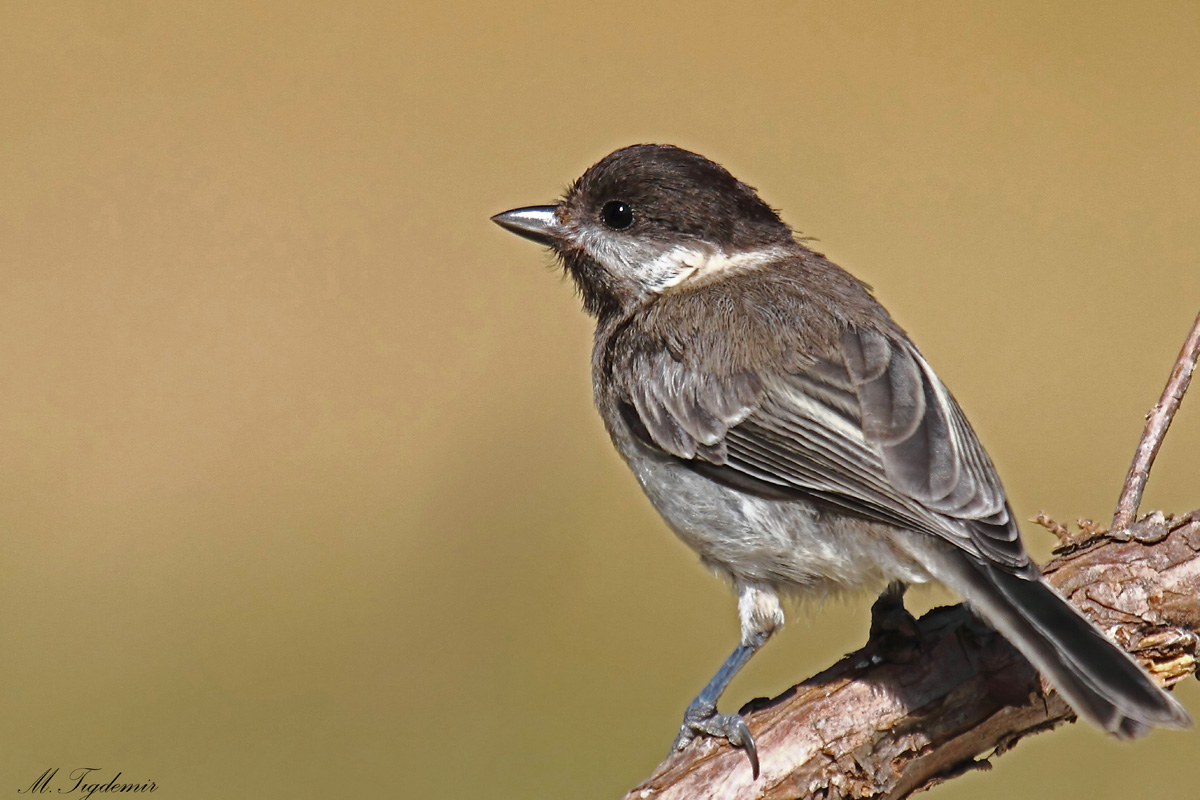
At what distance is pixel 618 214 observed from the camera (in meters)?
3.41

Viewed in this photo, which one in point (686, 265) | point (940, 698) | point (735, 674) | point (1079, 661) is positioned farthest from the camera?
point (686, 265)

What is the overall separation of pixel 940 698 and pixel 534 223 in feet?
5.72

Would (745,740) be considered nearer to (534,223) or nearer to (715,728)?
(715,728)

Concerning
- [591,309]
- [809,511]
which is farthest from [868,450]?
[591,309]

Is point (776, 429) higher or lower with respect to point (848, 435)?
higher

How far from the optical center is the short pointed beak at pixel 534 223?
3.51 m

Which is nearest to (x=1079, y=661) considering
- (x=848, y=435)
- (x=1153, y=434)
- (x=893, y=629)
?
(x=893, y=629)

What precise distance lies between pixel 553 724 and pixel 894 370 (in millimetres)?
2177

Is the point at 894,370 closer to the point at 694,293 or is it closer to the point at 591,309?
the point at 694,293

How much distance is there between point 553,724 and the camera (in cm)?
436

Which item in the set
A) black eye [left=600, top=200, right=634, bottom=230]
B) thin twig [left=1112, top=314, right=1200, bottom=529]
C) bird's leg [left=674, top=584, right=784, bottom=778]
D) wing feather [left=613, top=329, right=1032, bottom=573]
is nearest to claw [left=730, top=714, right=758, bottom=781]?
bird's leg [left=674, top=584, right=784, bottom=778]

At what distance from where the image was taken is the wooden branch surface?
2.52m

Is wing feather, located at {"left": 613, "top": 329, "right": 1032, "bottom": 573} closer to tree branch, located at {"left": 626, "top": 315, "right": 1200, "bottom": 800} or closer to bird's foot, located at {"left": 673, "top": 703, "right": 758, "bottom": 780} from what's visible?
tree branch, located at {"left": 626, "top": 315, "right": 1200, "bottom": 800}

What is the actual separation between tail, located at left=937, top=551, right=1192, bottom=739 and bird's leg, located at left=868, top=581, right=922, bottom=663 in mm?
369
